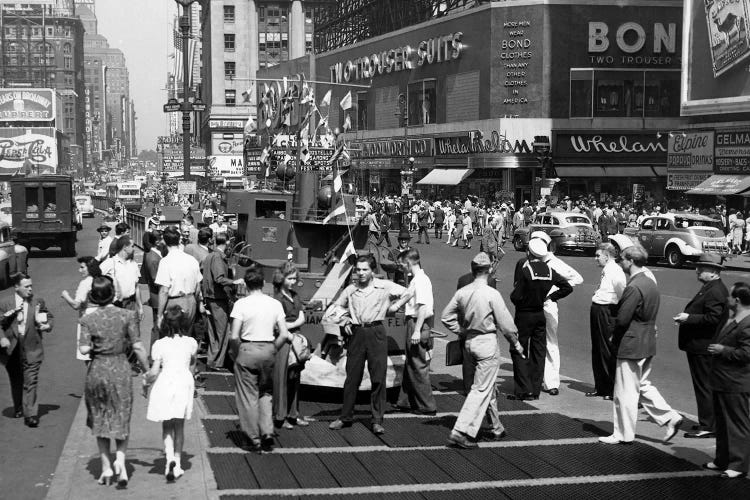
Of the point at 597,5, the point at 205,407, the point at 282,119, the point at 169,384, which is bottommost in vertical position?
the point at 205,407

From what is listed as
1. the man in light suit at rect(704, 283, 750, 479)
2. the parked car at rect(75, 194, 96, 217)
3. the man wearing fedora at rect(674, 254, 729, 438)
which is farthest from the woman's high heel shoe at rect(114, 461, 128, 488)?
the parked car at rect(75, 194, 96, 217)

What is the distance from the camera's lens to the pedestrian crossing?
800cm

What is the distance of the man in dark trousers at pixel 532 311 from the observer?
11234 millimetres

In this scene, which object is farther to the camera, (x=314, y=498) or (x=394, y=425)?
(x=394, y=425)

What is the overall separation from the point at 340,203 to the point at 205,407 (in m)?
4.49

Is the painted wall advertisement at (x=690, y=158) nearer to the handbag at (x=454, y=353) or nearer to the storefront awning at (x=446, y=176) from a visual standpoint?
the storefront awning at (x=446, y=176)

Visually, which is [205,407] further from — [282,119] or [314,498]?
[282,119]

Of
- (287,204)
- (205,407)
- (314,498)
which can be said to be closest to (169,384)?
(314,498)

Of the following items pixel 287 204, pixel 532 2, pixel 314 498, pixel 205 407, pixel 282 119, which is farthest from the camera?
pixel 532 2

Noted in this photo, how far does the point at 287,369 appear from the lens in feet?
32.5

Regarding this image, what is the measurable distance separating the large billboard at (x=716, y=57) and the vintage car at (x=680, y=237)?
474 inches

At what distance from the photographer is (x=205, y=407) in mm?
11070

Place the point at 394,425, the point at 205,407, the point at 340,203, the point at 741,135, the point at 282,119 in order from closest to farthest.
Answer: the point at 394,425 → the point at 205,407 → the point at 340,203 → the point at 282,119 → the point at 741,135

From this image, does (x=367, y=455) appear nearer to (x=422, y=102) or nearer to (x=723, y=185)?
(x=723, y=185)
